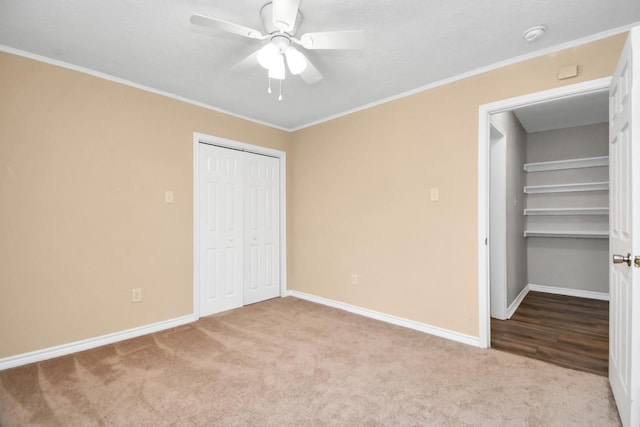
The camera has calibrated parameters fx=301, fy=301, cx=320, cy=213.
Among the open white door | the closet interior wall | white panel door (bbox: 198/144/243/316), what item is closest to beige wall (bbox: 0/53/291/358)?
white panel door (bbox: 198/144/243/316)

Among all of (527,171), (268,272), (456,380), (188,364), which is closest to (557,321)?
(456,380)

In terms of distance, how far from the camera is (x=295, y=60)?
1.89 m

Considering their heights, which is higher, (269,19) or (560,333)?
(269,19)

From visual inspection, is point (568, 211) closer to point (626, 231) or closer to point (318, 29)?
point (626, 231)

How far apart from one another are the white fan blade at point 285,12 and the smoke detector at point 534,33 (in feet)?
5.41

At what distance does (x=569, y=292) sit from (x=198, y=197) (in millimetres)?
5310

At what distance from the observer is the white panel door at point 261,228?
13.0 ft

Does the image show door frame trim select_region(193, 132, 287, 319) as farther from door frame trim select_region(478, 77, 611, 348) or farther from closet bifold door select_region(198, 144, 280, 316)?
door frame trim select_region(478, 77, 611, 348)

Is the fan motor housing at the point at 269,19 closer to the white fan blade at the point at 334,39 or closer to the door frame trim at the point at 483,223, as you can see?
the white fan blade at the point at 334,39

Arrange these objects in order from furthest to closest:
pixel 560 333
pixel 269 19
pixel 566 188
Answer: pixel 566 188
pixel 560 333
pixel 269 19

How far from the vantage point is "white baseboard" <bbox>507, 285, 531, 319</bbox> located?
140 inches

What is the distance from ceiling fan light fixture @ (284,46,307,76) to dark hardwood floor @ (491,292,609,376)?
2.80 metres

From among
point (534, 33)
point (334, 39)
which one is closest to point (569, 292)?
point (534, 33)

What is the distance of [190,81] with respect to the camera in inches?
113
